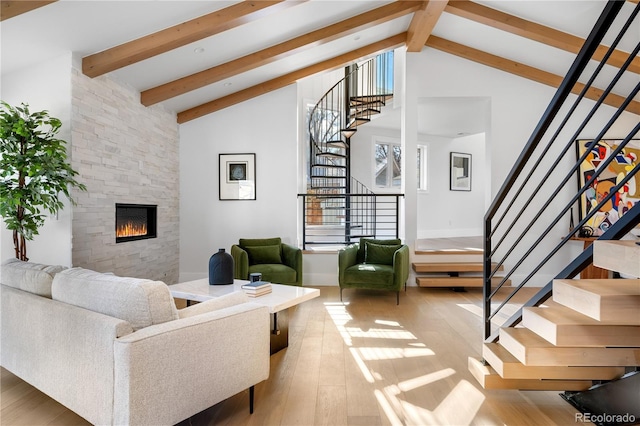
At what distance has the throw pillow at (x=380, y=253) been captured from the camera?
16.8 feet

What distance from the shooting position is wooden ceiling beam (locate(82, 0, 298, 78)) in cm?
352

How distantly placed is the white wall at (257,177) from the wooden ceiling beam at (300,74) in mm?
181

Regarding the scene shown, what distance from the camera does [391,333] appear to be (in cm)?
357

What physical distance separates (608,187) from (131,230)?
6723 millimetres

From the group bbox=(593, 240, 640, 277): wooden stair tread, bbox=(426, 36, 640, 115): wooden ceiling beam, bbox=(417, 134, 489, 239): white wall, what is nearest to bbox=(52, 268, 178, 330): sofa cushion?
bbox=(593, 240, 640, 277): wooden stair tread

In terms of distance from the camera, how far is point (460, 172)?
9.40m

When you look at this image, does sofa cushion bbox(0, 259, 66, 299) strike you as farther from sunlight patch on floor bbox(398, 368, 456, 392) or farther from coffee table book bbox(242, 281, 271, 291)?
sunlight patch on floor bbox(398, 368, 456, 392)

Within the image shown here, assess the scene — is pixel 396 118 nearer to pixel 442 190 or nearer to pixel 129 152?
pixel 442 190

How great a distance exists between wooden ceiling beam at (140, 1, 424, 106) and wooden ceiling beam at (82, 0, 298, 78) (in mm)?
1006

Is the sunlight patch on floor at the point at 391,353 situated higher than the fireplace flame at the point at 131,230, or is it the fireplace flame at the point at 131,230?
the fireplace flame at the point at 131,230

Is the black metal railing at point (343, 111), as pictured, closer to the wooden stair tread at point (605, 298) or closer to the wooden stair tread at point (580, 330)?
the wooden stair tread at point (580, 330)

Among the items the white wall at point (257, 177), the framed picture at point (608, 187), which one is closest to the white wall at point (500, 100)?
the framed picture at point (608, 187)

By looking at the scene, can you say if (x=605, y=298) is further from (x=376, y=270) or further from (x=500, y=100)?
(x=500, y=100)

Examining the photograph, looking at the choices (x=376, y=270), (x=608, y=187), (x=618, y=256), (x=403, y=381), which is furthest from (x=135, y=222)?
(x=608, y=187)
